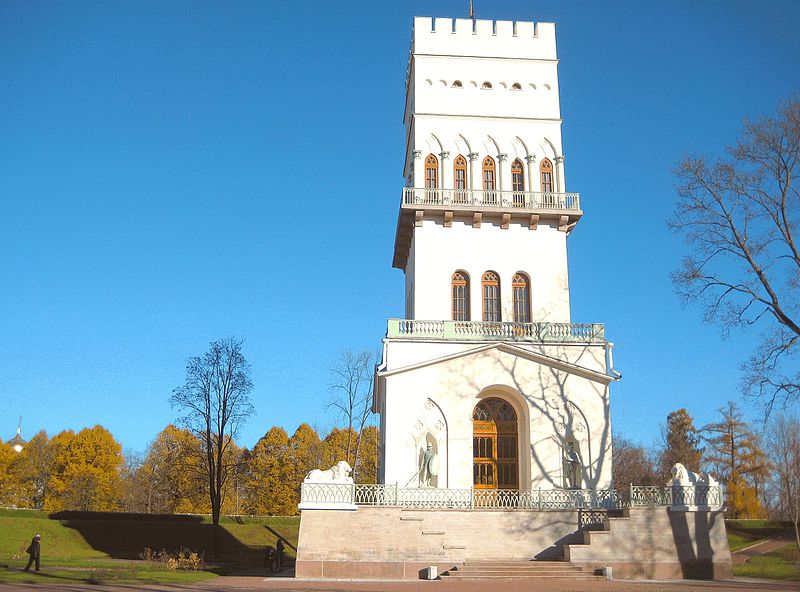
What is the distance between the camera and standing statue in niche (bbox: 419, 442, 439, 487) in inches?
982

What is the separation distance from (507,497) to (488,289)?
8.42 metres

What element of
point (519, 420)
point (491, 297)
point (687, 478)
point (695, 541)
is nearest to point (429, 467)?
point (519, 420)

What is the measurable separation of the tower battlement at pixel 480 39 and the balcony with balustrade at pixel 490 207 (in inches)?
251

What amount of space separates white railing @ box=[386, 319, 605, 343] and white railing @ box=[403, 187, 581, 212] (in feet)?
16.0

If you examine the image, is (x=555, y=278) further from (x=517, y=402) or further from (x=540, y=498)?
(x=540, y=498)

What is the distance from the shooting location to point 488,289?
29.7 meters

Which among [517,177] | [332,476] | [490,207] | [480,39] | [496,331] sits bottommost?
[332,476]

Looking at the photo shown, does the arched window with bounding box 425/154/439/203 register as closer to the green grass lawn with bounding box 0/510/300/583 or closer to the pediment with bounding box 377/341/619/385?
the pediment with bounding box 377/341/619/385

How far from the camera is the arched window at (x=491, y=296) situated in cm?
2944

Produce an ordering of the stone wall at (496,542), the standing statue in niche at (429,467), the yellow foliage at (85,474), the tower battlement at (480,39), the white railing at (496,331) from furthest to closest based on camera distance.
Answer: the yellow foliage at (85,474)
the tower battlement at (480,39)
the white railing at (496,331)
the standing statue in niche at (429,467)
the stone wall at (496,542)

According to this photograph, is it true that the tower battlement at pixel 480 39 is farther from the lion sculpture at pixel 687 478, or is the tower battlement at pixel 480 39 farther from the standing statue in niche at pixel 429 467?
the lion sculpture at pixel 687 478

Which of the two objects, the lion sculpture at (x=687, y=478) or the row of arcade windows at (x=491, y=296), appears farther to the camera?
the row of arcade windows at (x=491, y=296)

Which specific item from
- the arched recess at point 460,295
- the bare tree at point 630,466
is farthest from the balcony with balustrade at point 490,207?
the bare tree at point 630,466

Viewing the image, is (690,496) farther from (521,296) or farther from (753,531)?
(753,531)
